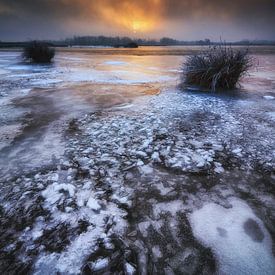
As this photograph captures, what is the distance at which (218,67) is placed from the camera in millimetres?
6797

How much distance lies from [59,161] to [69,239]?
3.85ft

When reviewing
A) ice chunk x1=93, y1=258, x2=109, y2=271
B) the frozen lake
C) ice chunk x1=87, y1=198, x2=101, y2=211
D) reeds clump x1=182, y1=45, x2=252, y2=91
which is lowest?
ice chunk x1=93, y1=258, x2=109, y2=271

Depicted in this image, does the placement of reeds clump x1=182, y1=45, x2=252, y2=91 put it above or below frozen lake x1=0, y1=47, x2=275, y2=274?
above

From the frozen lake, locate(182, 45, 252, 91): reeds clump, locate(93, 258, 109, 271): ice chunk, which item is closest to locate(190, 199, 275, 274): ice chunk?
the frozen lake

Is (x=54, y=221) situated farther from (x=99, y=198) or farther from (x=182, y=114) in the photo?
(x=182, y=114)

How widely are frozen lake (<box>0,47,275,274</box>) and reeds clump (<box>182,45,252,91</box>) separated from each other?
2.85m

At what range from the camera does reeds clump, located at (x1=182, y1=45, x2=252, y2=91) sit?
6.74 meters

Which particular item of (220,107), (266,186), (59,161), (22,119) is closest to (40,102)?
(22,119)

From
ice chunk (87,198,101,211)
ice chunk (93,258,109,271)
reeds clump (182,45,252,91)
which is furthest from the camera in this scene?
reeds clump (182,45,252,91)

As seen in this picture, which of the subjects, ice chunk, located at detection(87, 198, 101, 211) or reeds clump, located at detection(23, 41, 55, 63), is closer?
ice chunk, located at detection(87, 198, 101, 211)

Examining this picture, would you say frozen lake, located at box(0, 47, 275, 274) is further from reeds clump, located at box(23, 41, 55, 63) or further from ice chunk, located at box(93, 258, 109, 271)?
reeds clump, located at box(23, 41, 55, 63)

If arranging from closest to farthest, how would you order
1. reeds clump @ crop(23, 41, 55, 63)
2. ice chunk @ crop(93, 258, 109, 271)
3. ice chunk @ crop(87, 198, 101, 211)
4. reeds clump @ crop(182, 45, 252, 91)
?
ice chunk @ crop(93, 258, 109, 271), ice chunk @ crop(87, 198, 101, 211), reeds clump @ crop(182, 45, 252, 91), reeds clump @ crop(23, 41, 55, 63)

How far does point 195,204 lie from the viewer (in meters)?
2.00

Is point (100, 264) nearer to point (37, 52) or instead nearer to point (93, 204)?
point (93, 204)
